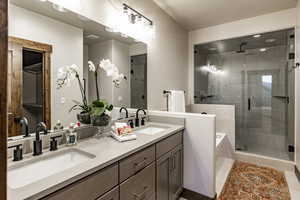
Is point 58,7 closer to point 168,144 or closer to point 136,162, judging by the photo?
point 136,162

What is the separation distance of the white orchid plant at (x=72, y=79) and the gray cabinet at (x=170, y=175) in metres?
0.80

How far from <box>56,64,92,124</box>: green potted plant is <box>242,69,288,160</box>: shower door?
3.03 m

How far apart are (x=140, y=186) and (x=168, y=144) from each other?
1.61 ft

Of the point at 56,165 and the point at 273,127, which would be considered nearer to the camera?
the point at 56,165

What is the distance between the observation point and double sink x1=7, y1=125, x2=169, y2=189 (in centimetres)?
85

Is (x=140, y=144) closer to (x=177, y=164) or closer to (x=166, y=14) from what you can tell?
(x=177, y=164)

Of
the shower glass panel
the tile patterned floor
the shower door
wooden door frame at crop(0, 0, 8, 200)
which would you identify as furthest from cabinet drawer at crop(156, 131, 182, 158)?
the shower door

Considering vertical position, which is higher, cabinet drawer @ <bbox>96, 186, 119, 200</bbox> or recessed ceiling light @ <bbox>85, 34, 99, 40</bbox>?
recessed ceiling light @ <bbox>85, 34, 99, 40</bbox>

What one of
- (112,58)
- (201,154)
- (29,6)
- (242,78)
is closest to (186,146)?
(201,154)

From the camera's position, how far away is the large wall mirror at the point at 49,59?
1036mm

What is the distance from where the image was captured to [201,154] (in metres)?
1.78

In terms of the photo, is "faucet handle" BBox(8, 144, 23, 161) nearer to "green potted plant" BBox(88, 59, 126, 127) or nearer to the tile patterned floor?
"green potted plant" BBox(88, 59, 126, 127)

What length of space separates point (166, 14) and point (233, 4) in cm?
97

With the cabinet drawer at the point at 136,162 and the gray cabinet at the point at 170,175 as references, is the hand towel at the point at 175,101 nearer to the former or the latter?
the gray cabinet at the point at 170,175
